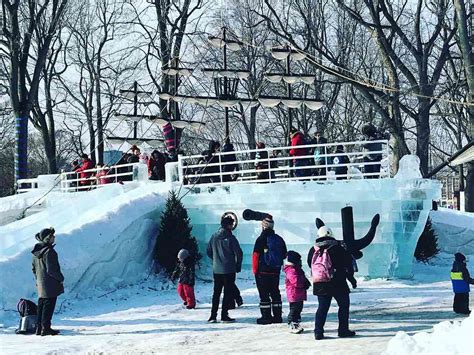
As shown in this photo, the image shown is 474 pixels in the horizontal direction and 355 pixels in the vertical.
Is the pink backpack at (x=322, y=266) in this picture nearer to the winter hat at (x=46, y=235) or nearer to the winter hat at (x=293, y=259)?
the winter hat at (x=293, y=259)

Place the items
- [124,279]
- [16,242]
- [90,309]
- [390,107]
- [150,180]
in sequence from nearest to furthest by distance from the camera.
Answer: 1. [90,309]
2. [16,242]
3. [124,279]
4. [150,180]
5. [390,107]

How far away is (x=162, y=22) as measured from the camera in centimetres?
3672

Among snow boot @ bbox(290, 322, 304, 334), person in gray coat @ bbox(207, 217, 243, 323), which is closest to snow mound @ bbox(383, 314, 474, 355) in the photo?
snow boot @ bbox(290, 322, 304, 334)

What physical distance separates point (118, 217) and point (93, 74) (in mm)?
24260

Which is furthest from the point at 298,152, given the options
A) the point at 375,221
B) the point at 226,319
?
the point at 226,319

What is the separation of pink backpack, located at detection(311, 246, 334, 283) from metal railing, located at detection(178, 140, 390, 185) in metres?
6.12

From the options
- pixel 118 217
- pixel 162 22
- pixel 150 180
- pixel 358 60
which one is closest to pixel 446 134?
pixel 358 60

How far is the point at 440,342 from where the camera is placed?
7.87 meters

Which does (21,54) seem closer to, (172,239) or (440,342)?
(172,239)

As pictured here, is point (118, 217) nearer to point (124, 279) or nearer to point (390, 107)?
point (124, 279)

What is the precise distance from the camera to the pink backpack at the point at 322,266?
10266 mm

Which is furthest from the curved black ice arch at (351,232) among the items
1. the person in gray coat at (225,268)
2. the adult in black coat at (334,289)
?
the adult in black coat at (334,289)

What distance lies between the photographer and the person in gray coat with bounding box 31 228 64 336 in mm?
12203

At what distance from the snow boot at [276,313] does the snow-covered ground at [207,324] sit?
11.2 inches
